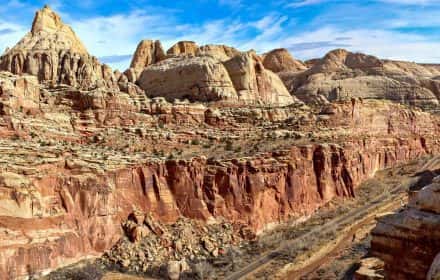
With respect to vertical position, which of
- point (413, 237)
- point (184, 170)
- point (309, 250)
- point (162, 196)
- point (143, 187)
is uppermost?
point (413, 237)

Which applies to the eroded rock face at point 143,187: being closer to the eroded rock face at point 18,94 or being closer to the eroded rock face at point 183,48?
the eroded rock face at point 18,94

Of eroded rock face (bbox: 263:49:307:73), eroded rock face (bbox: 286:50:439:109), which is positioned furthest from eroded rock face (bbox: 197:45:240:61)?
eroded rock face (bbox: 263:49:307:73)

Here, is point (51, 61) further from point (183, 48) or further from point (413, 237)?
point (413, 237)

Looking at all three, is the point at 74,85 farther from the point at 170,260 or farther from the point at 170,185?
the point at 170,260

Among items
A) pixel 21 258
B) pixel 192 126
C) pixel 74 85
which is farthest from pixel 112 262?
pixel 74 85

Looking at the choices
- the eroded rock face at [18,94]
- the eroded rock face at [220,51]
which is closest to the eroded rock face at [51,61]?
the eroded rock face at [18,94]

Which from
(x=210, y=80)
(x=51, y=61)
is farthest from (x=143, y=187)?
(x=210, y=80)
